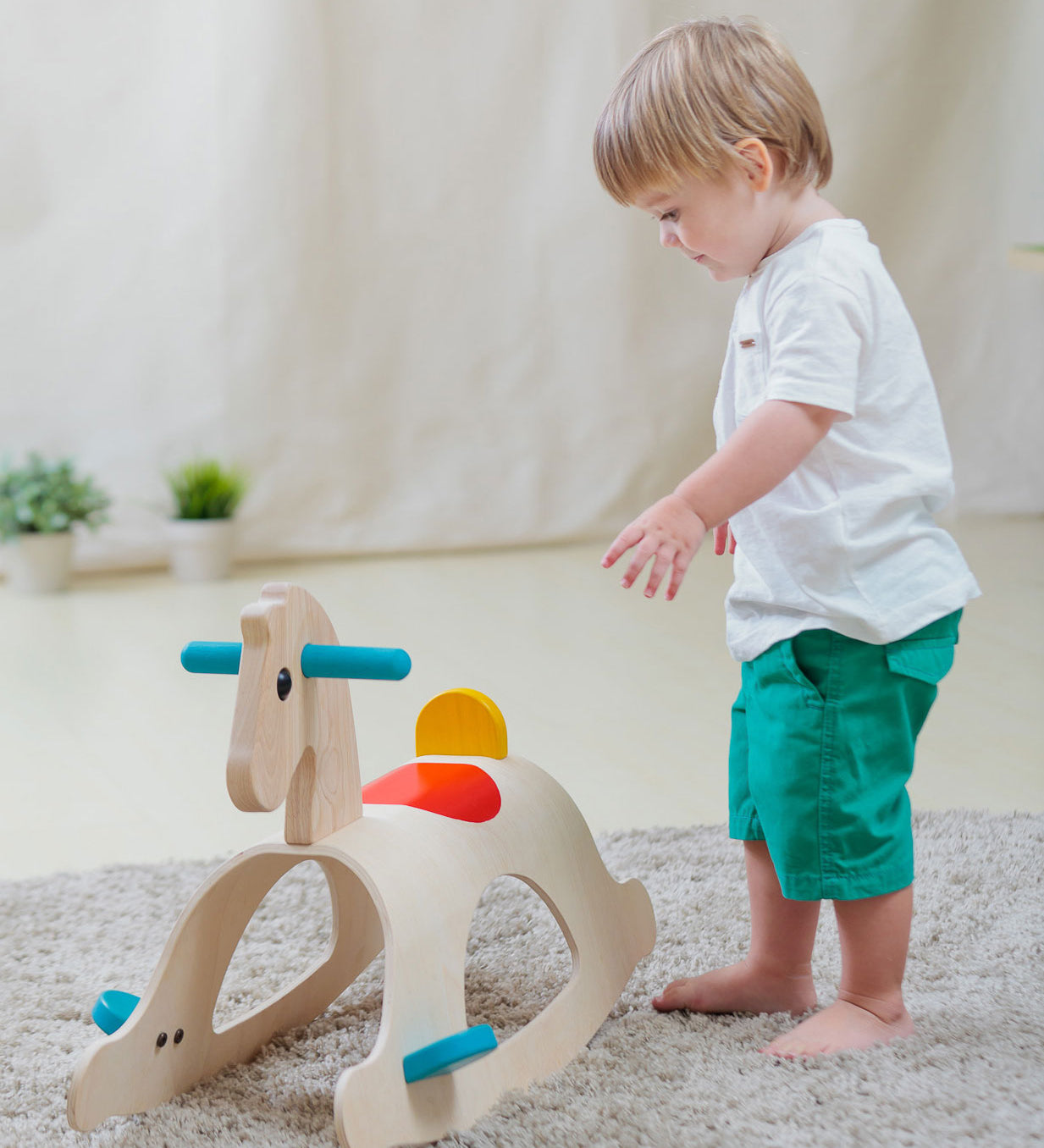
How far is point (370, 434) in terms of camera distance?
2.82 m

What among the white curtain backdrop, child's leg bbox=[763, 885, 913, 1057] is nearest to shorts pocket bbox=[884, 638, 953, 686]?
child's leg bbox=[763, 885, 913, 1057]

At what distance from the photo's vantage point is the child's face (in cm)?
82

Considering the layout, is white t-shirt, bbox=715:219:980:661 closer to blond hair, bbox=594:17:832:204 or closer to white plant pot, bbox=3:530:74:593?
blond hair, bbox=594:17:832:204

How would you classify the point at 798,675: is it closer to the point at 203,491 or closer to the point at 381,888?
the point at 381,888

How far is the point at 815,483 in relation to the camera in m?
0.83

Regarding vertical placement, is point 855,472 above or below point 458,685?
above

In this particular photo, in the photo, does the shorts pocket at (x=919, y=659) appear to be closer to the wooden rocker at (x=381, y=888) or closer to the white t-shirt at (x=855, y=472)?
the white t-shirt at (x=855, y=472)

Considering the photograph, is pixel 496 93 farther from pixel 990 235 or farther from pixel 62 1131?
pixel 62 1131

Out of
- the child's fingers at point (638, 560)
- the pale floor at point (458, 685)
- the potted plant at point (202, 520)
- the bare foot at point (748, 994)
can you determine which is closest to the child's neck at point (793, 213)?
the child's fingers at point (638, 560)

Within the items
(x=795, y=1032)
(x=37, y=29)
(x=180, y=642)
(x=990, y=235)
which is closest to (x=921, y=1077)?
(x=795, y=1032)

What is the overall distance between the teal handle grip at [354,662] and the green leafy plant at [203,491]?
1.88m

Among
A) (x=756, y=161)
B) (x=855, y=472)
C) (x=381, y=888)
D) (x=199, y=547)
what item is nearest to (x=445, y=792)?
(x=381, y=888)

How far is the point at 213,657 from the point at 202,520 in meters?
1.86

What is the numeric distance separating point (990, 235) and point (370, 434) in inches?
56.9
